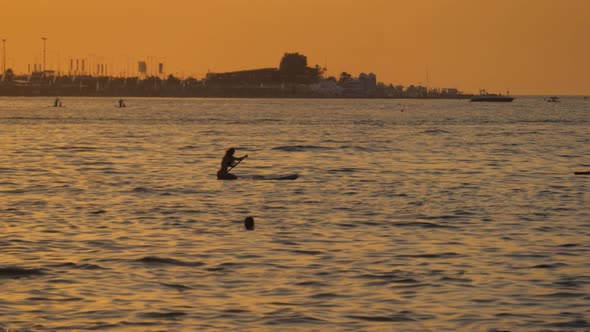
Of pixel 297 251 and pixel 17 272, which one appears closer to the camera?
pixel 17 272

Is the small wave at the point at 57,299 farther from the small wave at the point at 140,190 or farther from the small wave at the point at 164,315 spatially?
the small wave at the point at 140,190

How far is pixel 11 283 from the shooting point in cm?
2484

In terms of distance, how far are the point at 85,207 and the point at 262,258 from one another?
49.8ft

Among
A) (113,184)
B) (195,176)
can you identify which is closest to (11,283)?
(113,184)

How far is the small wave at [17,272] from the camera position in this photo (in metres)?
25.8

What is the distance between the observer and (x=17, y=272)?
85.9ft

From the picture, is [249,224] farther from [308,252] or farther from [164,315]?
[164,315]

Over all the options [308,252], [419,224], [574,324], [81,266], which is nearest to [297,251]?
[308,252]

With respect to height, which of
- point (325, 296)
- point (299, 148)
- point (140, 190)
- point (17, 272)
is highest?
point (325, 296)

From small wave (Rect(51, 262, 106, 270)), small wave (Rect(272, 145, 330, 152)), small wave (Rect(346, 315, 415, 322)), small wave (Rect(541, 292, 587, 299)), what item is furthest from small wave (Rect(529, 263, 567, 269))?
small wave (Rect(272, 145, 330, 152))

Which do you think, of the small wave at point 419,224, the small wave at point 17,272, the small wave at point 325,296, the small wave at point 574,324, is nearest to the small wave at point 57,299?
the small wave at point 17,272

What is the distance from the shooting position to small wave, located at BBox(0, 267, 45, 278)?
1017 inches

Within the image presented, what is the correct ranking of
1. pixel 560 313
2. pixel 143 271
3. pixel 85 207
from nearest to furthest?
1. pixel 560 313
2. pixel 143 271
3. pixel 85 207

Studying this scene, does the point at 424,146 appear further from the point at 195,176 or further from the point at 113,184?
the point at 113,184
